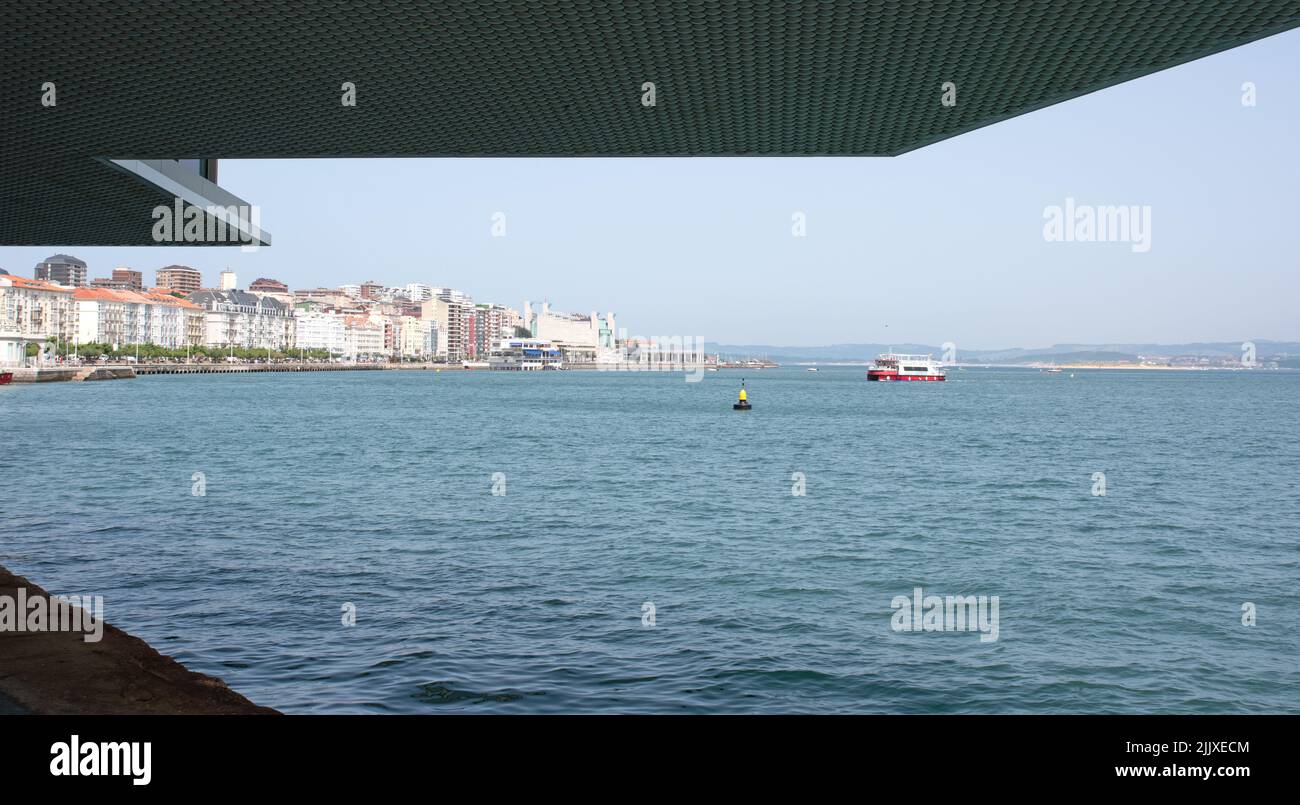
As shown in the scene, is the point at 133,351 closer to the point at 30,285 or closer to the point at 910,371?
the point at 30,285

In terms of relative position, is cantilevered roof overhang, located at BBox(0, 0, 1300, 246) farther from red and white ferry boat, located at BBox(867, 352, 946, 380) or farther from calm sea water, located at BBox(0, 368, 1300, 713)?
red and white ferry boat, located at BBox(867, 352, 946, 380)

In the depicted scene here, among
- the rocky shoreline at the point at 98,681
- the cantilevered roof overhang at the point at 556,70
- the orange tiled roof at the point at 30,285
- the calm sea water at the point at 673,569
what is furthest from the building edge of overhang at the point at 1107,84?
the orange tiled roof at the point at 30,285

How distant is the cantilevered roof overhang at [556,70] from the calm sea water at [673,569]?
25.3 ft

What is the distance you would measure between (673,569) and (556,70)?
934cm

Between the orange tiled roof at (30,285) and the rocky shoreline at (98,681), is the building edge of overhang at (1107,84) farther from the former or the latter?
the orange tiled roof at (30,285)

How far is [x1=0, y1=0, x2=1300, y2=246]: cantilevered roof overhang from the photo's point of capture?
13367 millimetres

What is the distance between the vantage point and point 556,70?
15742 millimetres

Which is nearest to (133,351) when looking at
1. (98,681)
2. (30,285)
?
(30,285)

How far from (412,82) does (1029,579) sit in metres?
13.9

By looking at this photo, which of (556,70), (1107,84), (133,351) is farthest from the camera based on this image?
(133,351)

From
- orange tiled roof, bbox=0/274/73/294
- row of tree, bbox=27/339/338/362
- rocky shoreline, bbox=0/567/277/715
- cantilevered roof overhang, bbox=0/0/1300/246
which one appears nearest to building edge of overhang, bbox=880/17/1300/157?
cantilevered roof overhang, bbox=0/0/1300/246

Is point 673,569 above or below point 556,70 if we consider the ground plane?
below

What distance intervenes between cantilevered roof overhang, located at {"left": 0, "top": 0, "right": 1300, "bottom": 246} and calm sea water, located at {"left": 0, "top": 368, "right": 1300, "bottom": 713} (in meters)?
7.70
